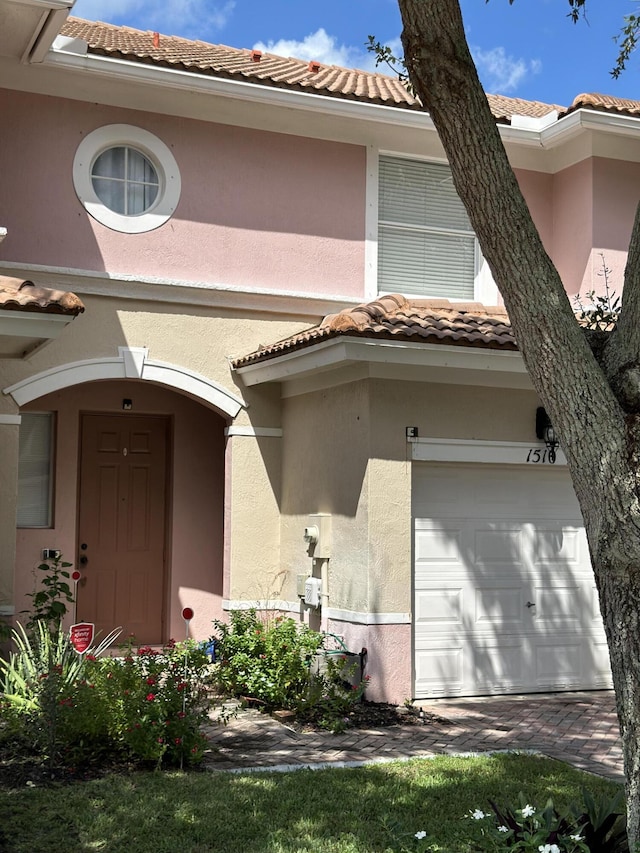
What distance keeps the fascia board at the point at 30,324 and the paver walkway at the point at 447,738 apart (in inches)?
144

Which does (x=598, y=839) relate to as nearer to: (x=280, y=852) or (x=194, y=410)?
(x=280, y=852)

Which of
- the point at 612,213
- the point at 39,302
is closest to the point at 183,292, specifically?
the point at 39,302

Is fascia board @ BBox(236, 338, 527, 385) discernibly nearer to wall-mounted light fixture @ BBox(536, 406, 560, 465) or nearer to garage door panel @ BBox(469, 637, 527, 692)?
wall-mounted light fixture @ BBox(536, 406, 560, 465)

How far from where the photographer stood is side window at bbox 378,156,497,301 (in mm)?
12438

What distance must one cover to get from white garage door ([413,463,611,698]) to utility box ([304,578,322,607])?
41.8 inches

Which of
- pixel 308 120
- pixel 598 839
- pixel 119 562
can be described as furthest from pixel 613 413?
pixel 119 562

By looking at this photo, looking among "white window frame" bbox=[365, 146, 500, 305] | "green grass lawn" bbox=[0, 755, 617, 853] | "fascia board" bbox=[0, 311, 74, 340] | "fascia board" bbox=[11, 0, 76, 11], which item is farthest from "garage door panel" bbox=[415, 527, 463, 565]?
"fascia board" bbox=[11, 0, 76, 11]

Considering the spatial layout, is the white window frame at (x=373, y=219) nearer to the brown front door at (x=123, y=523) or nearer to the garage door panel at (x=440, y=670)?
the brown front door at (x=123, y=523)

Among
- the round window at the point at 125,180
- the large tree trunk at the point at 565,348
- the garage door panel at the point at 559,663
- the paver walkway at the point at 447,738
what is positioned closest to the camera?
the large tree trunk at the point at 565,348

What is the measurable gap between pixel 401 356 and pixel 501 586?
9.02 feet

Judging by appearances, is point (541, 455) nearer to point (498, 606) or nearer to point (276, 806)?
point (498, 606)

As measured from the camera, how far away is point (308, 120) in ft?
38.9

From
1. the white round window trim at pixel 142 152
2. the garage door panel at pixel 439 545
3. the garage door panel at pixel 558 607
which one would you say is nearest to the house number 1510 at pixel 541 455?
the garage door panel at pixel 439 545

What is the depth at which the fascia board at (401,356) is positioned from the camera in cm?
922
